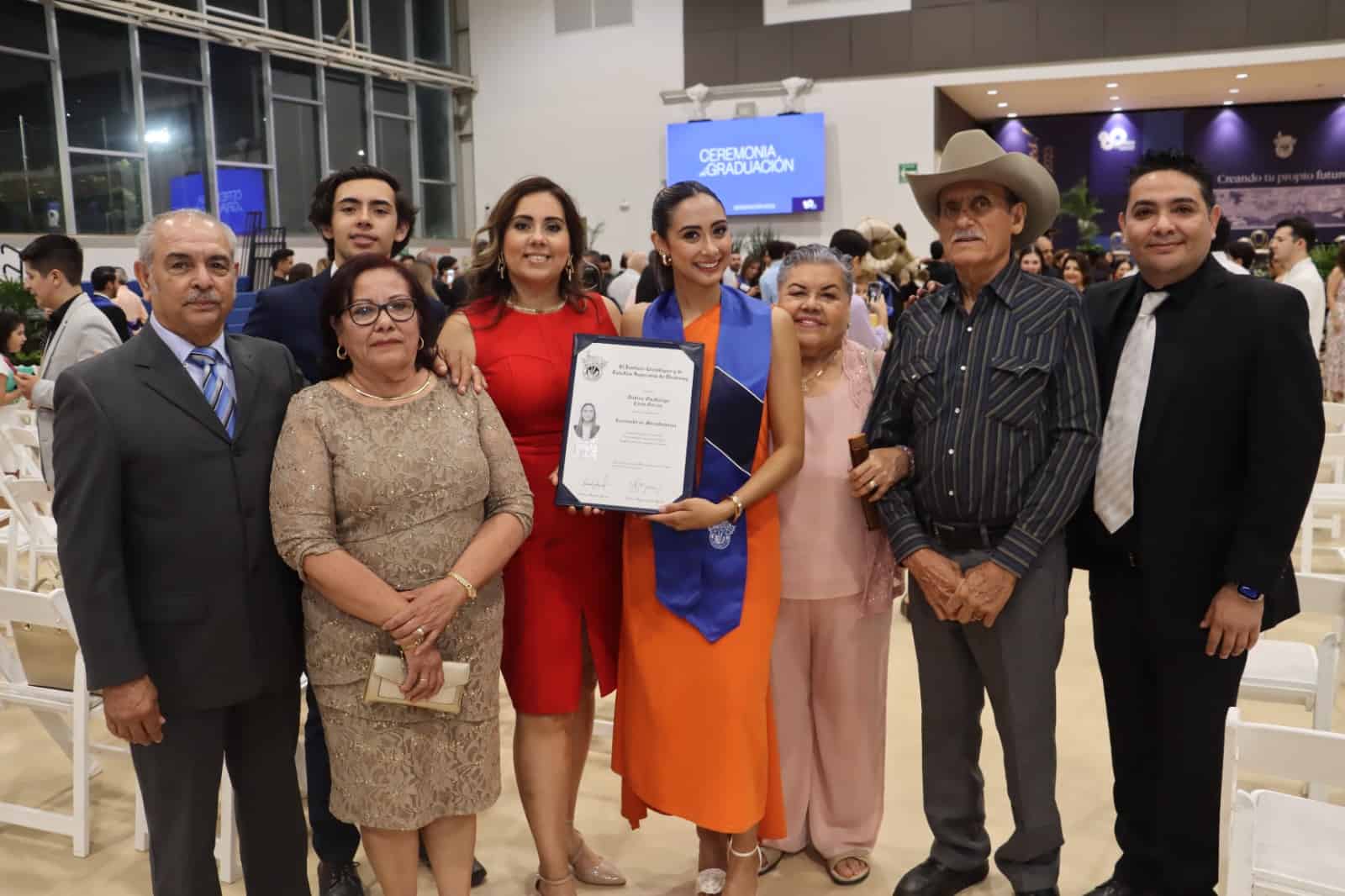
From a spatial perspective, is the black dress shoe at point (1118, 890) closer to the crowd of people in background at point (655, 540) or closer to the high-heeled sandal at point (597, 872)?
the crowd of people in background at point (655, 540)

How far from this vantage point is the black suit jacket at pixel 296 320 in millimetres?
2719

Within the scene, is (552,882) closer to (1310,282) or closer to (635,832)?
(635,832)

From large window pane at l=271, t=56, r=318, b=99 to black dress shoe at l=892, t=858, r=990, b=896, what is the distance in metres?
14.8

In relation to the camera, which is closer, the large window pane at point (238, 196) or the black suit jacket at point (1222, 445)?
the black suit jacket at point (1222, 445)

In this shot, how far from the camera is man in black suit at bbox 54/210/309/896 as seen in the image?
2.02 metres

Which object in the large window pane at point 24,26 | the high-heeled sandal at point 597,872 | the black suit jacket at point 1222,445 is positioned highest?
the large window pane at point 24,26

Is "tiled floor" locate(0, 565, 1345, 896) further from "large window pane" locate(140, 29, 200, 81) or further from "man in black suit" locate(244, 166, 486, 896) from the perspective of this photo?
"large window pane" locate(140, 29, 200, 81)

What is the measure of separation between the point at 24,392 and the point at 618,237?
11.5 m

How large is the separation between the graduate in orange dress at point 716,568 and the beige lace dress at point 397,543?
0.41 metres

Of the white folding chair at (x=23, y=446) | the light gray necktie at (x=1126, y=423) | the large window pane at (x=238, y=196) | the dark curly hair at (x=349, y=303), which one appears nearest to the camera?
the dark curly hair at (x=349, y=303)

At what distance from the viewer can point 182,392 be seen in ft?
6.92

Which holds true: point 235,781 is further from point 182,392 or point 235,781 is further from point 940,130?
point 940,130

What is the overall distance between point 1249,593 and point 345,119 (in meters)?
15.9

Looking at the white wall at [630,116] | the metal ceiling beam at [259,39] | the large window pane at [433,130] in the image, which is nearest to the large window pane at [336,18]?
the metal ceiling beam at [259,39]
